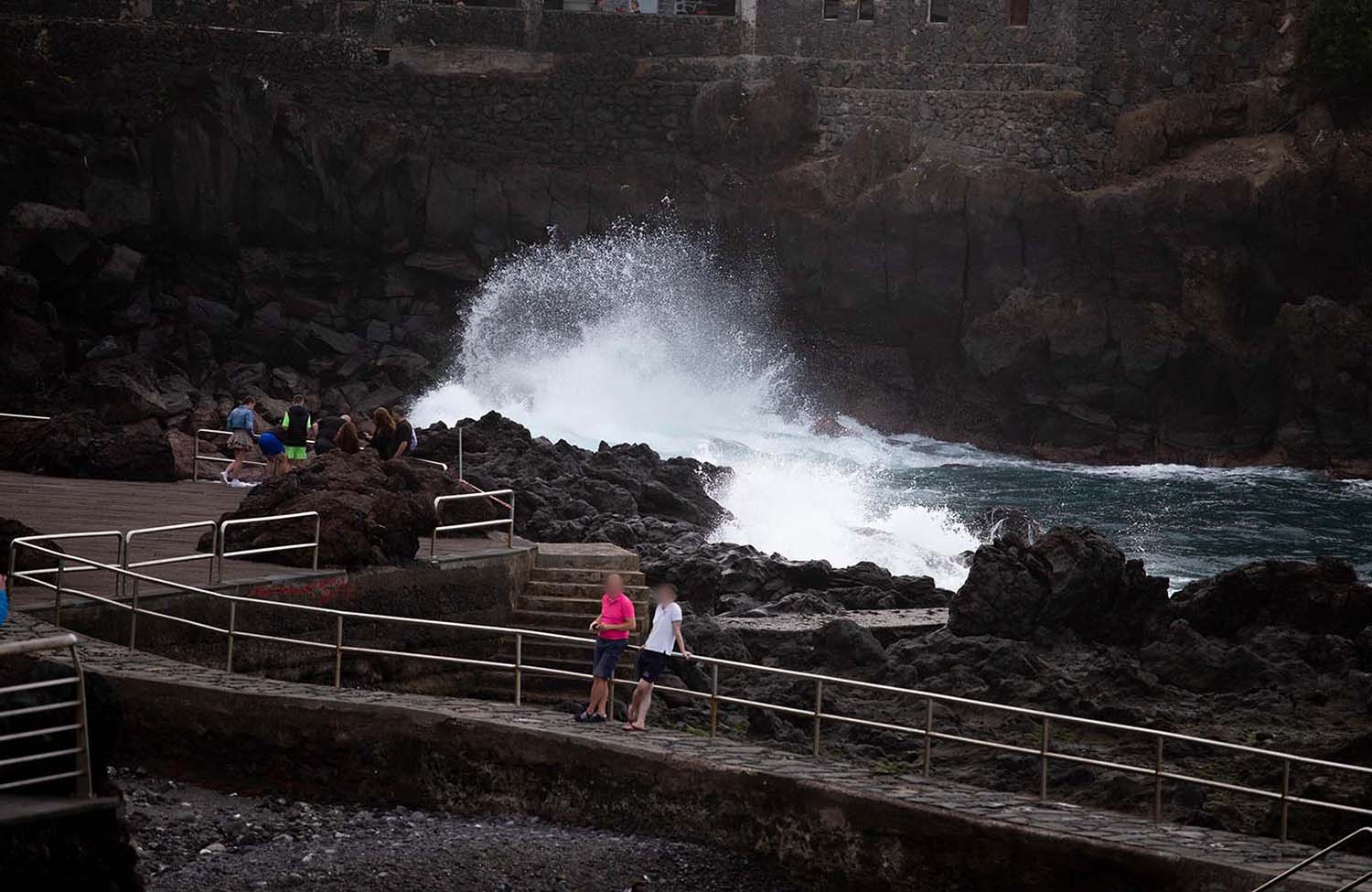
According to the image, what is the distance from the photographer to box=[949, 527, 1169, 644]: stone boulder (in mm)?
19219

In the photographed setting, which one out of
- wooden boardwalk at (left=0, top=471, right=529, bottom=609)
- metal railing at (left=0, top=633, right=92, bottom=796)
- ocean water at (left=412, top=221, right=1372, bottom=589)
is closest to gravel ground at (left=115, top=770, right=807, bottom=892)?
metal railing at (left=0, top=633, right=92, bottom=796)

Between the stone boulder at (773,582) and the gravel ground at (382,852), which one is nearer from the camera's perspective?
the gravel ground at (382,852)

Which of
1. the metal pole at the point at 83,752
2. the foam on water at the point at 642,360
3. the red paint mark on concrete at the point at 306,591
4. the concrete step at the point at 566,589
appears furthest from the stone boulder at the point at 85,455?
the foam on water at the point at 642,360

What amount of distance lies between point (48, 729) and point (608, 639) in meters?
4.94

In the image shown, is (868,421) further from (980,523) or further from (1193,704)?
(1193,704)

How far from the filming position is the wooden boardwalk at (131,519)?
1447cm

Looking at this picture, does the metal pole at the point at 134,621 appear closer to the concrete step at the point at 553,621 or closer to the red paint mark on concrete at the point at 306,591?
the red paint mark on concrete at the point at 306,591

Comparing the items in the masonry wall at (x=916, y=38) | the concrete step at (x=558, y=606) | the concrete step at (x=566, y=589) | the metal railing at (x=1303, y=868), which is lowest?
the concrete step at (x=558, y=606)

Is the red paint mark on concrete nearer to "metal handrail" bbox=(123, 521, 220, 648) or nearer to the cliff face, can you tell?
"metal handrail" bbox=(123, 521, 220, 648)

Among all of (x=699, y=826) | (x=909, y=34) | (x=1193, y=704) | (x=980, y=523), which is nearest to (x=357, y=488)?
(x=699, y=826)

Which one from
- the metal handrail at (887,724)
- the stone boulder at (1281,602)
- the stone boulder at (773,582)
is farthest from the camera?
the stone boulder at (773,582)

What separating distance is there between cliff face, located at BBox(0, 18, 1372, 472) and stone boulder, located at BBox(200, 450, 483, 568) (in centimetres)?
2106

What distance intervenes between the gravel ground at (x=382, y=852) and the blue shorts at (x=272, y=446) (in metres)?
→ 10.3

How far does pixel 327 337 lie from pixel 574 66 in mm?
9820
